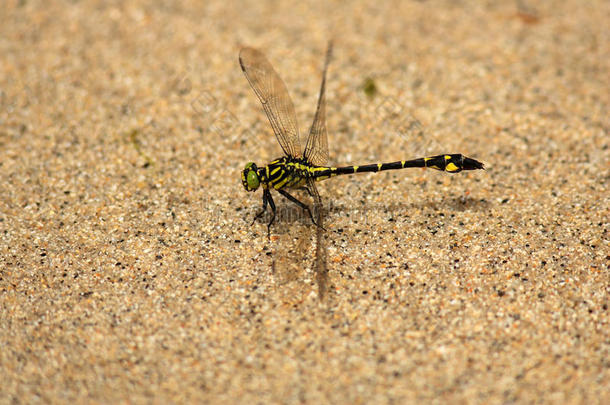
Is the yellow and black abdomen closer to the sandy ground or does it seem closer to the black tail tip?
the black tail tip

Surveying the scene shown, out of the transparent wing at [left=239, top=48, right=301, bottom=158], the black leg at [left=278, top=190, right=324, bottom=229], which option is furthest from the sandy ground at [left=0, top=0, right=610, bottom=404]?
the transparent wing at [left=239, top=48, right=301, bottom=158]

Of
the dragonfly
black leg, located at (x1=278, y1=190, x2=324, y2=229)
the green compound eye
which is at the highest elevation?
the dragonfly

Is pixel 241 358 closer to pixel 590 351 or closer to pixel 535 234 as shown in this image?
pixel 590 351

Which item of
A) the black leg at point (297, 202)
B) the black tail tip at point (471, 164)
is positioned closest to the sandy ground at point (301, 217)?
the black leg at point (297, 202)

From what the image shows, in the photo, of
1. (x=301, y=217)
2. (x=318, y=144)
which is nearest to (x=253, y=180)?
(x=301, y=217)

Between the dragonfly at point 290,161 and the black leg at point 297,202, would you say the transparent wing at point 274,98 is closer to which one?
the dragonfly at point 290,161

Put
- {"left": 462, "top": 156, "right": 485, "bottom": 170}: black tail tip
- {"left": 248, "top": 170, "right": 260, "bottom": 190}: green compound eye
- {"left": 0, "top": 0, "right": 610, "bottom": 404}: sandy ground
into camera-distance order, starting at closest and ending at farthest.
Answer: {"left": 0, "top": 0, "right": 610, "bottom": 404}: sandy ground
{"left": 248, "top": 170, "right": 260, "bottom": 190}: green compound eye
{"left": 462, "top": 156, "right": 485, "bottom": 170}: black tail tip

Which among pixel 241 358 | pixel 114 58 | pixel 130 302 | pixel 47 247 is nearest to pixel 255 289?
pixel 241 358

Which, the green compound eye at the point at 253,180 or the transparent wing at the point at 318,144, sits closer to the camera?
the green compound eye at the point at 253,180

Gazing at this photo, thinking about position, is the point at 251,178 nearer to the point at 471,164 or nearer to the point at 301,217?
the point at 301,217
